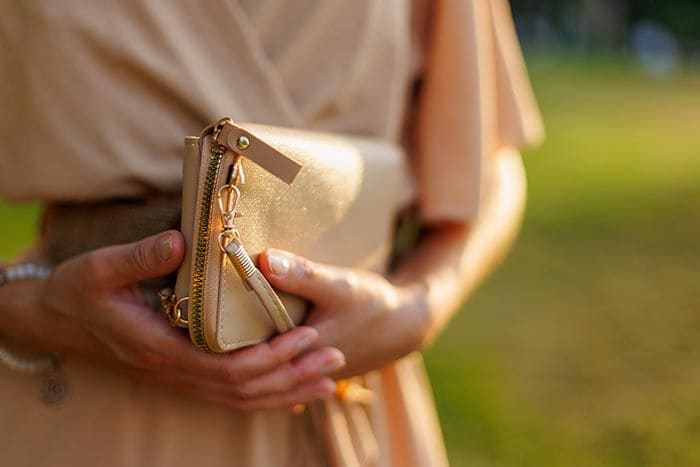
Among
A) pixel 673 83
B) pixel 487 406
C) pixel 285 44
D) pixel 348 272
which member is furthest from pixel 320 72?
pixel 673 83

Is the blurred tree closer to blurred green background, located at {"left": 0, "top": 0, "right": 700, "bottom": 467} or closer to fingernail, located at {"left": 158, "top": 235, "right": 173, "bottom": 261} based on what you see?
blurred green background, located at {"left": 0, "top": 0, "right": 700, "bottom": 467}

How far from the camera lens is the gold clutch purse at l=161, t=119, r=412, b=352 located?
1.04 m

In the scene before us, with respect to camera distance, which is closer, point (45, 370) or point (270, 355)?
point (270, 355)

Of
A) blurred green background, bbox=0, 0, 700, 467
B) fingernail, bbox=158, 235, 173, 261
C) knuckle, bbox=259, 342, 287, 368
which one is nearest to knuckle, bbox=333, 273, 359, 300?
knuckle, bbox=259, 342, 287, 368

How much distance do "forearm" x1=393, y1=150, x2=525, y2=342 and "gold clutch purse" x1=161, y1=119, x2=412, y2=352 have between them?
0.23 metres

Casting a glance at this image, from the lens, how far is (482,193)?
162 cm

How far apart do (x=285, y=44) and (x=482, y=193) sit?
17.2 inches

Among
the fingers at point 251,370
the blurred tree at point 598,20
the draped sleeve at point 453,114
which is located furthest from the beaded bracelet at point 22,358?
the blurred tree at point 598,20

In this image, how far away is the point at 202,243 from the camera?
3.44 ft

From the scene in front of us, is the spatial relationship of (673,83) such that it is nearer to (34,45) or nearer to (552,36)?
(552,36)

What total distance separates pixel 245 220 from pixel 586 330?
4.70 meters

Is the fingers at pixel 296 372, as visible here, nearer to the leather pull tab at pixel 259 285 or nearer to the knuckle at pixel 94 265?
the leather pull tab at pixel 259 285

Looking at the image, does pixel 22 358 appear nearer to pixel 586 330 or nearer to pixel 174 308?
pixel 174 308

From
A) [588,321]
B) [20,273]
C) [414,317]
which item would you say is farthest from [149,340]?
[588,321]
